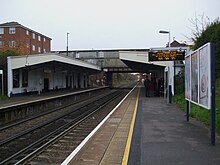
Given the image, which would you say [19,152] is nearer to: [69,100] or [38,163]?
[38,163]

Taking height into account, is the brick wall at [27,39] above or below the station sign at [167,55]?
above

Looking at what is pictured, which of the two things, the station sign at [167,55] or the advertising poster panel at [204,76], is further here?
the station sign at [167,55]

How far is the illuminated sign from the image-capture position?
2362 cm

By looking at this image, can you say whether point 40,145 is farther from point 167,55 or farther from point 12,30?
point 12,30

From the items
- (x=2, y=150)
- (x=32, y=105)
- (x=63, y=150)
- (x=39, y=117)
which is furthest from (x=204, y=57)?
(x=32, y=105)

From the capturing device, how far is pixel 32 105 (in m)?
21.6

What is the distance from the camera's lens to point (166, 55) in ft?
79.4

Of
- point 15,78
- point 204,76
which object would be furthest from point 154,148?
point 15,78

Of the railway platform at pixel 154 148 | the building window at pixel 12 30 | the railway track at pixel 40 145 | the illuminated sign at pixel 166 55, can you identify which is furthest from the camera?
the building window at pixel 12 30

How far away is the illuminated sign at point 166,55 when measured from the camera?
77.5 ft

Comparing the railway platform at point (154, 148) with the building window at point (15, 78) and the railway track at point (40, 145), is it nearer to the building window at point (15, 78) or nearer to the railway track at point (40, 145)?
the railway track at point (40, 145)

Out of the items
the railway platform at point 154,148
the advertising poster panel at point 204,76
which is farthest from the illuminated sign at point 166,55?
the advertising poster panel at point 204,76

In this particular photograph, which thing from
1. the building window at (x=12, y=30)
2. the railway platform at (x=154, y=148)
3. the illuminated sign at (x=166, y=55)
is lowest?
the railway platform at (x=154, y=148)

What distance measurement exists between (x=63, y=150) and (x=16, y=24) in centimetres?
6404
